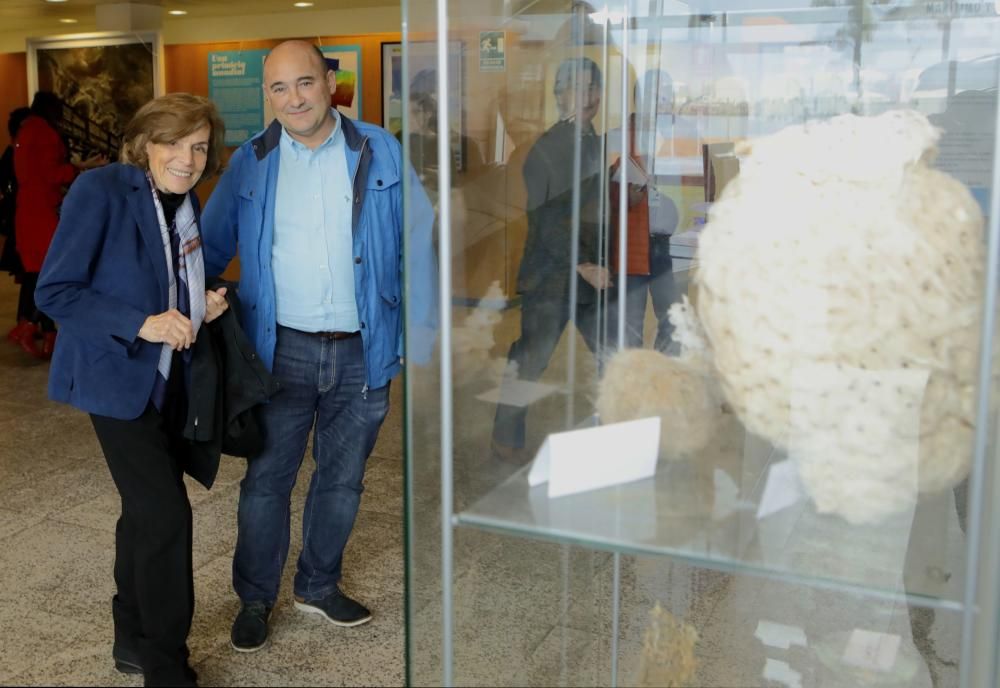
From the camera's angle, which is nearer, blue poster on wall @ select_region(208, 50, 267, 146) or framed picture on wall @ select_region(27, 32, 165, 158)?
blue poster on wall @ select_region(208, 50, 267, 146)

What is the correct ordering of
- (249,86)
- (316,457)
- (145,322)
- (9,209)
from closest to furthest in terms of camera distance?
(145,322)
(316,457)
(9,209)
(249,86)

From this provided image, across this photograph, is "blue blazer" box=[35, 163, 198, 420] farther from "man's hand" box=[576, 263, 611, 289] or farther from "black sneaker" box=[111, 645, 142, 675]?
"man's hand" box=[576, 263, 611, 289]

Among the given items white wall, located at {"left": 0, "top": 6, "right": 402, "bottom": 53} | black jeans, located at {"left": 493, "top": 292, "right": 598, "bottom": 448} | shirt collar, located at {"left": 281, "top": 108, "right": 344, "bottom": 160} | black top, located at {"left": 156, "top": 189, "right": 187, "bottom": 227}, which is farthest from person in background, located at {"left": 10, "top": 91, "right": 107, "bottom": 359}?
black jeans, located at {"left": 493, "top": 292, "right": 598, "bottom": 448}

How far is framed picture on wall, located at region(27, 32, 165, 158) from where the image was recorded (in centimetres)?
987

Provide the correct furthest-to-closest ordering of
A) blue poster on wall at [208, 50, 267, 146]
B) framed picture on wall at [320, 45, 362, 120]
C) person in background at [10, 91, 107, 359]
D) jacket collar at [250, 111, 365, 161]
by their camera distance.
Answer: blue poster on wall at [208, 50, 267, 146], framed picture on wall at [320, 45, 362, 120], person in background at [10, 91, 107, 359], jacket collar at [250, 111, 365, 161]

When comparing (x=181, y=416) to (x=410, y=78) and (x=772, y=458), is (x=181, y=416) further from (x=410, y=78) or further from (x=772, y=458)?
(x=772, y=458)

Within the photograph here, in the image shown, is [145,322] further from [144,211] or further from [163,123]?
[163,123]

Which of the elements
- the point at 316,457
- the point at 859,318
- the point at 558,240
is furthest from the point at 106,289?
the point at 859,318

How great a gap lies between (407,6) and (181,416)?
1.57 m

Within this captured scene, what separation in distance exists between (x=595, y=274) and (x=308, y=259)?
1.33 metres

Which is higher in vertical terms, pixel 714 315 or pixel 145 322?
pixel 714 315

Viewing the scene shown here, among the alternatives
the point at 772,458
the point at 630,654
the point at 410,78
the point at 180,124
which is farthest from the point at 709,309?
the point at 180,124

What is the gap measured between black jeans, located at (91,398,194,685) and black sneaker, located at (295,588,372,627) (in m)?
0.58

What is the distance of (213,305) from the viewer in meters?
2.76
